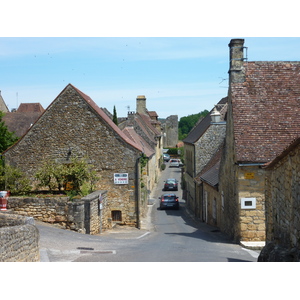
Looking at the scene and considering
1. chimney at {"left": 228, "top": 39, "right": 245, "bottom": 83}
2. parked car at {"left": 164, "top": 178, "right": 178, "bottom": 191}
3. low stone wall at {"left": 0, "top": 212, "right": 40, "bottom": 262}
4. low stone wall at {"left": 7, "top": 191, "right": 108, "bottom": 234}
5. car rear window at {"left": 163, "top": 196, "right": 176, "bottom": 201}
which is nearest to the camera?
low stone wall at {"left": 0, "top": 212, "right": 40, "bottom": 262}

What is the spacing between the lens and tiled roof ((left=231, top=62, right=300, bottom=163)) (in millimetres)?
14688

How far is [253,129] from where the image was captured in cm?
1512

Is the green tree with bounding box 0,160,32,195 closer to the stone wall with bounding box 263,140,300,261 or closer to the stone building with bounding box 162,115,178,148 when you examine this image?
the stone wall with bounding box 263,140,300,261

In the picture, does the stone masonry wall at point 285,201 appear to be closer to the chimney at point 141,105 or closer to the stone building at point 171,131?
the chimney at point 141,105

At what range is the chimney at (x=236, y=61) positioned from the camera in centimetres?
1630

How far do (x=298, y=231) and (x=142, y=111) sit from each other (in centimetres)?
5191

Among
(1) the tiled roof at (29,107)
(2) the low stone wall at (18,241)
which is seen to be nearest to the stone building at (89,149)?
(2) the low stone wall at (18,241)

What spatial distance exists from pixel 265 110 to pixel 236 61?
92.5 inches

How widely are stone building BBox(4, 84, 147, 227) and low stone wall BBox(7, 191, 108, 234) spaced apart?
3594mm

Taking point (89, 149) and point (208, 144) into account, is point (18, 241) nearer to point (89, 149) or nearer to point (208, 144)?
point (89, 149)

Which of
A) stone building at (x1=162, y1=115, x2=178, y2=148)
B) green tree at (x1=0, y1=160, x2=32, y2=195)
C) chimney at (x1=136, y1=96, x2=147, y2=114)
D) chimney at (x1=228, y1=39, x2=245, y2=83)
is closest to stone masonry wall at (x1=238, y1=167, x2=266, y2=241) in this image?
chimney at (x1=228, y1=39, x2=245, y2=83)

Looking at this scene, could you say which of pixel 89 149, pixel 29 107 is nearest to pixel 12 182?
pixel 89 149

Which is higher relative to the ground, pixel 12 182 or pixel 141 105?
pixel 141 105

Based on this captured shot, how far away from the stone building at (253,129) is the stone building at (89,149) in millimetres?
4597
